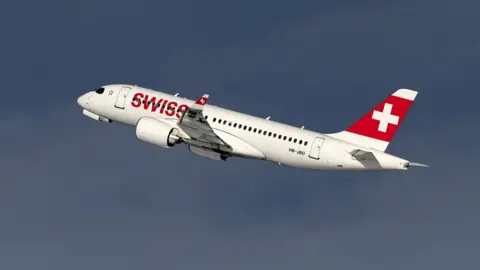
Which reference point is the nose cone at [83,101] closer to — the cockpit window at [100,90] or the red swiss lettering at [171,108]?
the cockpit window at [100,90]

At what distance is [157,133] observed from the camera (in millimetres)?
95688

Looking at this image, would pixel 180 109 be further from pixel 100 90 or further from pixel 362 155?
pixel 362 155

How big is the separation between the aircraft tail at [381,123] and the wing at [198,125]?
963 cm

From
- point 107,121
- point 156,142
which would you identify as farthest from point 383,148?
point 107,121

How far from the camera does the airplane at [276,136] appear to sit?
9262 cm

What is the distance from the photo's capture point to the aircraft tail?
9400cm

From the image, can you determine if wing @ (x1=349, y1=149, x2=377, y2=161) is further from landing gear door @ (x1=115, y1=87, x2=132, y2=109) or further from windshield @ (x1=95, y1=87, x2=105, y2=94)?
windshield @ (x1=95, y1=87, x2=105, y2=94)

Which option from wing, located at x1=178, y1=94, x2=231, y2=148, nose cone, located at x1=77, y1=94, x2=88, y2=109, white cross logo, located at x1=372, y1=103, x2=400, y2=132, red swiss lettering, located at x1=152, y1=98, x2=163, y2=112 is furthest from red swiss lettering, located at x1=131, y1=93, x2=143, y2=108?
white cross logo, located at x1=372, y1=103, x2=400, y2=132

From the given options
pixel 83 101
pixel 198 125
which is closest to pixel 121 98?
pixel 83 101

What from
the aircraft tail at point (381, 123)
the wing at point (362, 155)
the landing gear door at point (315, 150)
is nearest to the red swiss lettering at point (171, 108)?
the landing gear door at point (315, 150)

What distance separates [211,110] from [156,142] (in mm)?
5281

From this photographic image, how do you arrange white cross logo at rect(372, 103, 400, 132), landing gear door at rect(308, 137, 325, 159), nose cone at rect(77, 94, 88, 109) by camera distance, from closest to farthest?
landing gear door at rect(308, 137, 325, 159) → white cross logo at rect(372, 103, 400, 132) → nose cone at rect(77, 94, 88, 109)
